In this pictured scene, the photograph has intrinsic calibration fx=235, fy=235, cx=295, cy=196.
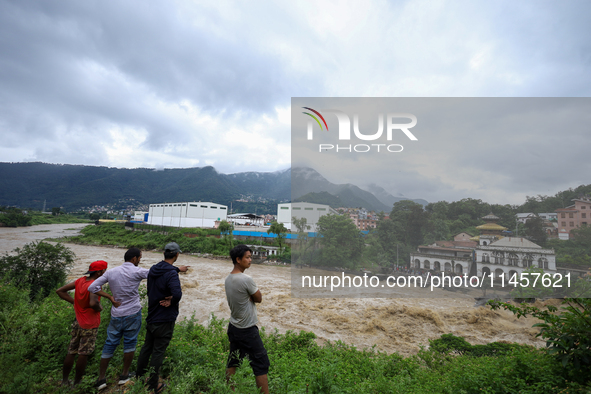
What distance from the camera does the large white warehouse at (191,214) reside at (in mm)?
45469

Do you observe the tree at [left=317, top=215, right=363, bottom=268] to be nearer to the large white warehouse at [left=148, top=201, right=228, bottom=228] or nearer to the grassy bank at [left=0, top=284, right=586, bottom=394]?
the grassy bank at [left=0, top=284, right=586, bottom=394]

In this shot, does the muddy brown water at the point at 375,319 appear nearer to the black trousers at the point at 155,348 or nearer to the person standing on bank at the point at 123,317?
the person standing on bank at the point at 123,317

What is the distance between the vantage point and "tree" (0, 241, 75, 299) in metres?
6.09

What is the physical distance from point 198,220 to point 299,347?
44758 millimetres

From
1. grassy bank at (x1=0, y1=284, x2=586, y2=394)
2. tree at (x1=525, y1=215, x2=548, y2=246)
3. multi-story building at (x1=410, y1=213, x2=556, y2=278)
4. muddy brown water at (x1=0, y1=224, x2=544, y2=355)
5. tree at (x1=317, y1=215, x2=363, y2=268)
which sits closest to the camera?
grassy bank at (x1=0, y1=284, x2=586, y2=394)

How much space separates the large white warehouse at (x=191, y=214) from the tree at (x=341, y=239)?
133 feet

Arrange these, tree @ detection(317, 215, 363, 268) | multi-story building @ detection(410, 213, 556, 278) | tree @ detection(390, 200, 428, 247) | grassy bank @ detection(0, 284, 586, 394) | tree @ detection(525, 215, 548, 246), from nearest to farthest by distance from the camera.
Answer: grassy bank @ detection(0, 284, 586, 394) < tree @ detection(525, 215, 548, 246) < multi-story building @ detection(410, 213, 556, 278) < tree @ detection(390, 200, 428, 247) < tree @ detection(317, 215, 363, 268)

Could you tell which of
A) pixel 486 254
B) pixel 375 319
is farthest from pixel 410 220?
pixel 375 319

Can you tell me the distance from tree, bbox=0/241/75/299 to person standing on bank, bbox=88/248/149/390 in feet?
17.3

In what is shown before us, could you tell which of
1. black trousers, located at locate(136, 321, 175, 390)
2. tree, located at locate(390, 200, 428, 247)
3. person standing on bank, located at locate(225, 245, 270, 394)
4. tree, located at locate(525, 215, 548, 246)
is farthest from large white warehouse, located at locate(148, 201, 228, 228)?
person standing on bank, located at locate(225, 245, 270, 394)

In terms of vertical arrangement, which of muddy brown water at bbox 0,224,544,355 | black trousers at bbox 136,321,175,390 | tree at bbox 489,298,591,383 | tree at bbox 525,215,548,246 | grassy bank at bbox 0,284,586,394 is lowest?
muddy brown water at bbox 0,224,544,355

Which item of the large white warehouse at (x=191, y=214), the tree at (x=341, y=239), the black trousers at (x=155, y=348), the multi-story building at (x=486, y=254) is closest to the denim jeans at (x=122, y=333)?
the black trousers at (x=155, y=348)

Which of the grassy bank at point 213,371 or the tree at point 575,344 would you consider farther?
the grassy bank at point 213,371

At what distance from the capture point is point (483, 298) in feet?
45.4
